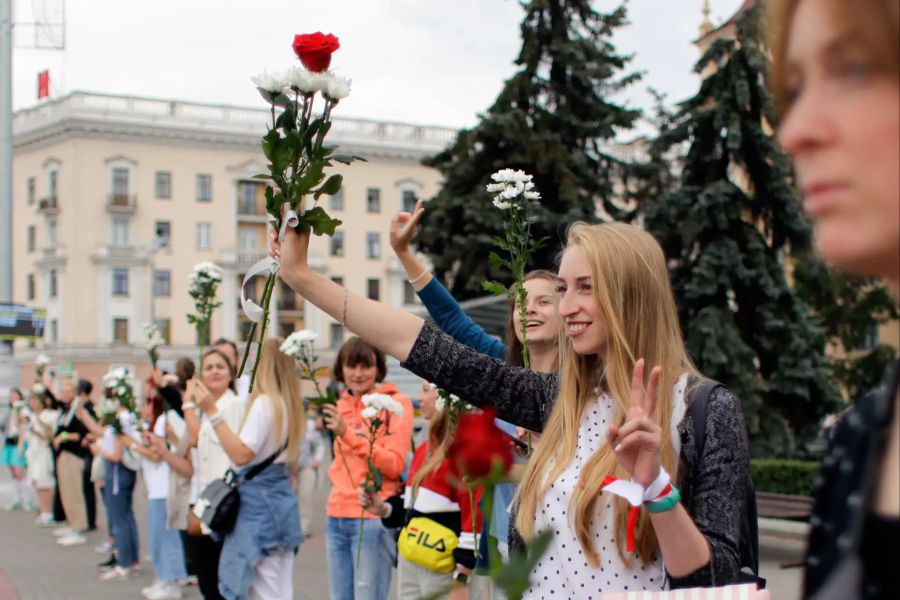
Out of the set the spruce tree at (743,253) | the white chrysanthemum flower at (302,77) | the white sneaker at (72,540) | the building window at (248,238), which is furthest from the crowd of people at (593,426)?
the building window at (248,238)

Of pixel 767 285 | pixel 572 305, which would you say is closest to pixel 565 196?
pixel 767 285

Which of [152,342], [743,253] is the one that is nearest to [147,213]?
[743,253]

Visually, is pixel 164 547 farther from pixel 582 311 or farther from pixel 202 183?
pixel 202 183

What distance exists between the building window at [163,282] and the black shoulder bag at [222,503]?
58.4 m

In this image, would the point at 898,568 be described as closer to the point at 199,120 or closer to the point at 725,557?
the point at 725,557

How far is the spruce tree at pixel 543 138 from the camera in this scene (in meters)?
20.6

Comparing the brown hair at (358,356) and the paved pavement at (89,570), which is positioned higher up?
the brown hair at (358,356)

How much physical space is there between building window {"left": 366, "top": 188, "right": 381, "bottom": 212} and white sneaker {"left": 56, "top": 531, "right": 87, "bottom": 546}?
5247cm

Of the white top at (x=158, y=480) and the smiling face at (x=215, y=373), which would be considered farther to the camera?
the white top at (x=158, y=480)

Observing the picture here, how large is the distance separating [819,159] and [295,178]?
1977 millimetres

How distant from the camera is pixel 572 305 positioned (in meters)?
2.70

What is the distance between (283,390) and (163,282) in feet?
192

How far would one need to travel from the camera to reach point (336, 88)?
2762 millimetres

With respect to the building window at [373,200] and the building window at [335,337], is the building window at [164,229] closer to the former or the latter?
the building window at [335,337]
